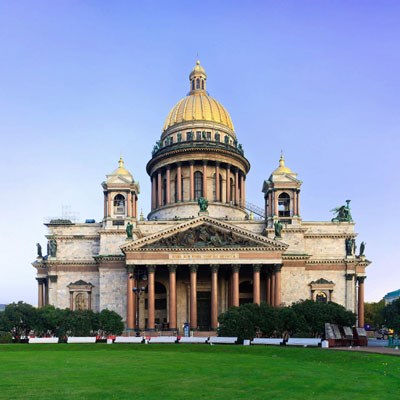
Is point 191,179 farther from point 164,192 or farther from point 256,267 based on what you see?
point 256,267

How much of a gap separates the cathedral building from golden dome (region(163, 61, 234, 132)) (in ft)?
53.2

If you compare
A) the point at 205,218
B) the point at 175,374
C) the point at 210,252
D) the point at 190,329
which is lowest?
the point at 190,329

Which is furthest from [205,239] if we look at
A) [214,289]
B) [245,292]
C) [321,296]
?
[321,296]

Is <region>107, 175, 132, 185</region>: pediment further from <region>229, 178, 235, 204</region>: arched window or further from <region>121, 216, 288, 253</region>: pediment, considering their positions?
<region>229, 178, 235, 204</region>: arched window

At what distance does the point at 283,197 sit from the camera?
72.6 m

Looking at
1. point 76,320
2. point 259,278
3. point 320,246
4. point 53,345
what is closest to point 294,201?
point 320,246

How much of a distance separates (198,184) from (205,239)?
1978cm

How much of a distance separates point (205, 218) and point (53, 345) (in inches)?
979

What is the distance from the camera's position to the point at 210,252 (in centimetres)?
6419

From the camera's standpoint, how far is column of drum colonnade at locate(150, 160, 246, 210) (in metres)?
82.1

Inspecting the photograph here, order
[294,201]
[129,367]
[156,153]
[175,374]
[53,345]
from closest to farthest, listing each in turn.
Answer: [175,374] → [129,367] → [53,345] → [294,201] → [156,153]

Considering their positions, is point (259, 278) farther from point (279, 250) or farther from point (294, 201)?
point (294, 201)

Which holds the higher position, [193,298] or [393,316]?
[193,298]

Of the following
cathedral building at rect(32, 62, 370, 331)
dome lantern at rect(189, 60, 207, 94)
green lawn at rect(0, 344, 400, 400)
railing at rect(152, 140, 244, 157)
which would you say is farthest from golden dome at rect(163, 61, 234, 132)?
green lawn at rect(0, 344, 400, 400)
